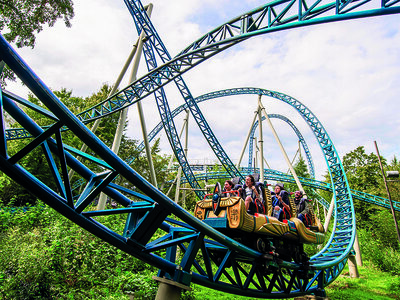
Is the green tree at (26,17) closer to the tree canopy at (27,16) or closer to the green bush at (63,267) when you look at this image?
the tree canopy at (27,16)

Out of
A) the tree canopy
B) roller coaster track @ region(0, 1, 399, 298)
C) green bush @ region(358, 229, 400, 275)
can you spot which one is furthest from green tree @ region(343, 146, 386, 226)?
the tree canopy

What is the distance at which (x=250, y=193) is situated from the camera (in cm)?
408

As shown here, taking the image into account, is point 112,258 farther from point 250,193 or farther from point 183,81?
point 183,81

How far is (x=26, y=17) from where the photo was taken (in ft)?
22.8

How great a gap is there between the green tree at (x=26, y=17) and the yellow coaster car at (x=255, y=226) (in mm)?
6625

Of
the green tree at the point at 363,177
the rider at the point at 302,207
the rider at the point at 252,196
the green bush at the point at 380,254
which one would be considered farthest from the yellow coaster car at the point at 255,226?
the green tree at the point at 363,177

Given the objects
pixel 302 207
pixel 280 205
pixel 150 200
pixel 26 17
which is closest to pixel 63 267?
pixel 150 200

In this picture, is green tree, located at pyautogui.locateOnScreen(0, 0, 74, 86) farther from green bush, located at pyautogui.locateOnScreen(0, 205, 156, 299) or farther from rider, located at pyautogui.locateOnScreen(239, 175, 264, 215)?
rider, located at pyautogui.locateOnScreen(239, 175, 264, 215)

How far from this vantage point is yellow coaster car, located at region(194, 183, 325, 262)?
10.8 feet

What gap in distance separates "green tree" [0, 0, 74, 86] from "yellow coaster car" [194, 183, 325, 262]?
261 inches

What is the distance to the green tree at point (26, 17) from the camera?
6756 millimetres

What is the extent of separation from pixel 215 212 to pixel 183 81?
6.94 m

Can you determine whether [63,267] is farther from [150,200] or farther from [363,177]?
[363,177]

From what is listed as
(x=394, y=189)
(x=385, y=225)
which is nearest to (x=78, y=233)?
(x=385, y=225)
